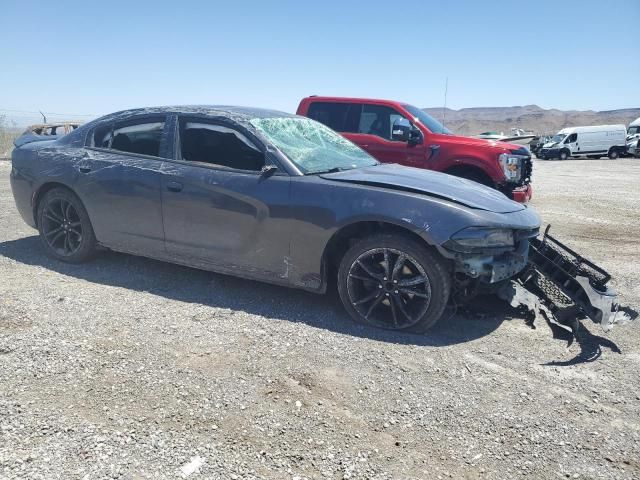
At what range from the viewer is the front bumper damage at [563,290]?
138 inches

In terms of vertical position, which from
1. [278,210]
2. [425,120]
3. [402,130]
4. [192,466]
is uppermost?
[425,120]

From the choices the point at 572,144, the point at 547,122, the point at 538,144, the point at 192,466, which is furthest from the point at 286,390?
the point at 547,122

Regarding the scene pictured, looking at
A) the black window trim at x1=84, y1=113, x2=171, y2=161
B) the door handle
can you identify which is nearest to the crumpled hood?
the door handle

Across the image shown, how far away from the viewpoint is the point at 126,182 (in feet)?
14.9

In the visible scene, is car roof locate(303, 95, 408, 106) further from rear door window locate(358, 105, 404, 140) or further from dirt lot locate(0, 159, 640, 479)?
dirt lot locate(0, 159, 640, 479)

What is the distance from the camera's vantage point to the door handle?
4273 mm

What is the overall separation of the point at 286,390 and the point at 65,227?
3427 millimetres

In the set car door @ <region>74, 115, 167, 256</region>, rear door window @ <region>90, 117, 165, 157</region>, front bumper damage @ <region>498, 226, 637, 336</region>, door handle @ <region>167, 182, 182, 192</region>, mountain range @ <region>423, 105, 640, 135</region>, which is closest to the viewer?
front bumper damage @ <region>498, 226, 637, 336</region>

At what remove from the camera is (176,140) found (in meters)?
4.48

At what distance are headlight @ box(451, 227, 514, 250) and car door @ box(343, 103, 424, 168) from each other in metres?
4.61

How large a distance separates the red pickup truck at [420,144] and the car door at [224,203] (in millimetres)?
4338

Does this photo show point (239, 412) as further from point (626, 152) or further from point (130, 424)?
point (626, 152)

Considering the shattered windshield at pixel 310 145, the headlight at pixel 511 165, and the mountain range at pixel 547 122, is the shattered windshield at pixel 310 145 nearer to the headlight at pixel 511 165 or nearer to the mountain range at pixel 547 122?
the headlight at pixel 511 165

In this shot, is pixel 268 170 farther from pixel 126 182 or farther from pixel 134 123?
pixel 134 123
